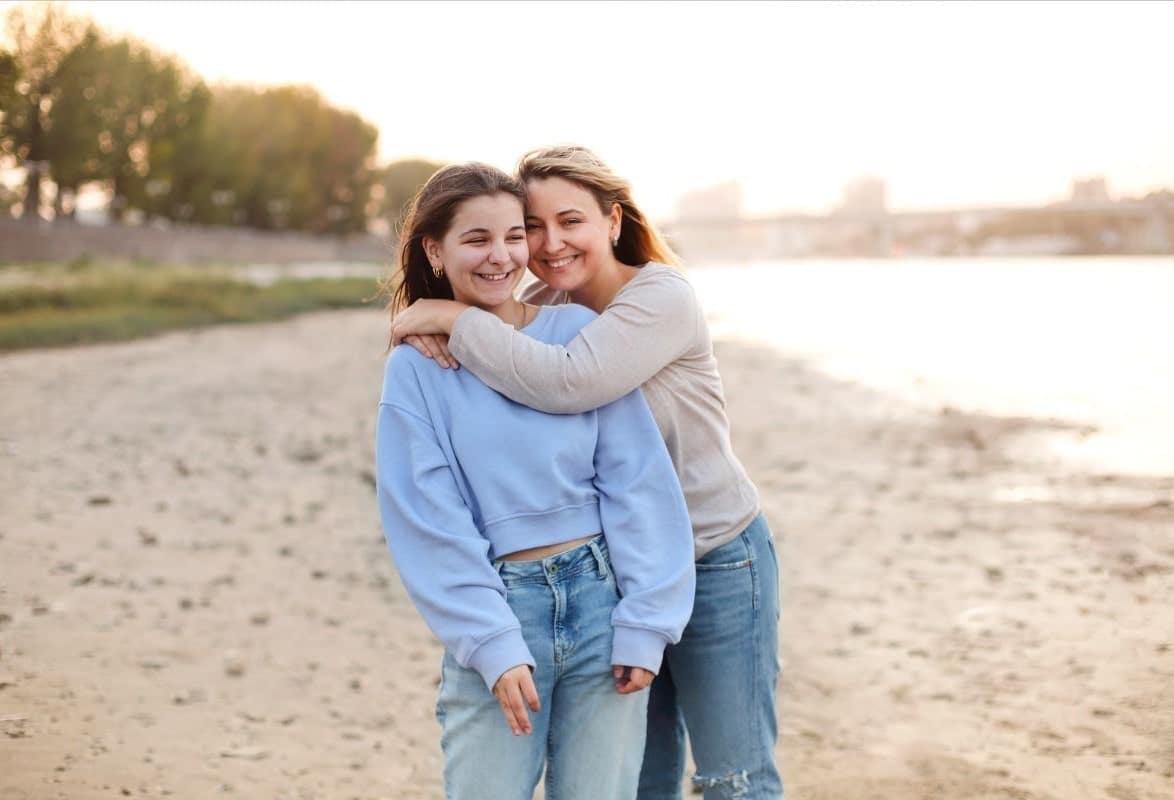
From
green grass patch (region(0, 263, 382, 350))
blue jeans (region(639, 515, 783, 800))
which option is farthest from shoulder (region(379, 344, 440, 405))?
green grass patch (region(0, 263, 382, 350))

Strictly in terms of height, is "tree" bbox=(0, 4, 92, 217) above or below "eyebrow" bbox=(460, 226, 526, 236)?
above

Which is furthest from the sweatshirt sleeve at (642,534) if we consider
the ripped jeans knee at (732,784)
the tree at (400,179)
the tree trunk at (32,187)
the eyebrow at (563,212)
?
the tree at (400,179)

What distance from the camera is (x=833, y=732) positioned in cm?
566

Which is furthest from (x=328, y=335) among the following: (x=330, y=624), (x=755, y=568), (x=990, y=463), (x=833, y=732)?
(x=755, y=568)

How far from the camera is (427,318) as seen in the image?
2.93 meters

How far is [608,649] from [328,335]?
2550 centimetres

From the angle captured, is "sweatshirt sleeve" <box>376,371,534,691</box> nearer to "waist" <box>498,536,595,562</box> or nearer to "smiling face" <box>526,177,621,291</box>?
"waist" <box>498,536,595,562</box>

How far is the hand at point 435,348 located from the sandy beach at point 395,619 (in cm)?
268

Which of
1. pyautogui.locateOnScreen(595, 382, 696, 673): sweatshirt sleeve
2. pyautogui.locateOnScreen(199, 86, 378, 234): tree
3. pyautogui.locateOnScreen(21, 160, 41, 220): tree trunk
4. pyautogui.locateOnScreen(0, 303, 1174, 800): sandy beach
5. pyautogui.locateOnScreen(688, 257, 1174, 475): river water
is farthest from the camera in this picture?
pyautogui.locateOnScreen(199, 86, 378, 234): tree

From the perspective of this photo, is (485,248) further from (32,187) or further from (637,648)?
(32,187)

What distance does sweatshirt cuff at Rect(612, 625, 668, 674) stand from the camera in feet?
9.05

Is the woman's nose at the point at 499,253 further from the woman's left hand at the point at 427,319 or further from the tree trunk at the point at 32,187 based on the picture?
the tree trunk at the point at 32,187

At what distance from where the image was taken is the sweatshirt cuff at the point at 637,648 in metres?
2.76

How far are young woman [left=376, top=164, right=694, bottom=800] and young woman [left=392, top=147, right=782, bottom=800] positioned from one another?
12 centimetres
